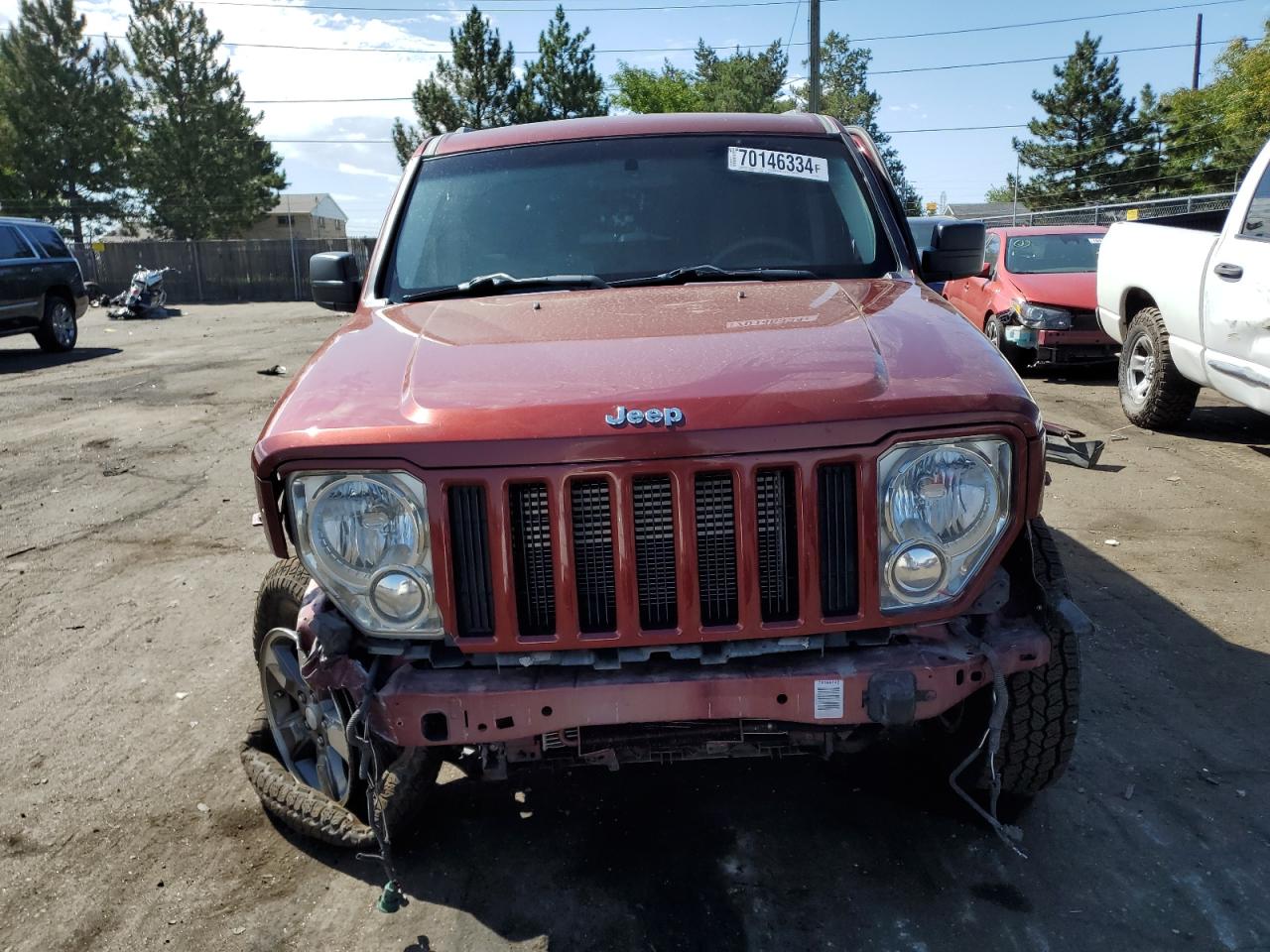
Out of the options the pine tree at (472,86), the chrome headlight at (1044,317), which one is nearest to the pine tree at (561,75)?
the pine tree at (472,86)

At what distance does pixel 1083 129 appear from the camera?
61.6 meters

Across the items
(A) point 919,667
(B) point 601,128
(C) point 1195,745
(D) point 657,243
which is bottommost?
(C) point 1195,745

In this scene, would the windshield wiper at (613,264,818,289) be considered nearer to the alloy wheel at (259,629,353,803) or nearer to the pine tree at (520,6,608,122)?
the alloy wheel at (259,629,353,803)

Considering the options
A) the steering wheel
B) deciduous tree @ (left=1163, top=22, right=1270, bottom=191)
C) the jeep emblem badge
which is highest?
deciduous tree @ (left=1163, top=22, right=1270, bottom=191)

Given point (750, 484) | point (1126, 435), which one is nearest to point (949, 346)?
point (750, 484)

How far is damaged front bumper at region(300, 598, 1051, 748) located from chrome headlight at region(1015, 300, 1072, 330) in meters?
9.40

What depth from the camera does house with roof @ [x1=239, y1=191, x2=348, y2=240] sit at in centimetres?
6827

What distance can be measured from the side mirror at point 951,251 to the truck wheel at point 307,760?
2448mm

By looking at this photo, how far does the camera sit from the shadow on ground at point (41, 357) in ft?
48.2

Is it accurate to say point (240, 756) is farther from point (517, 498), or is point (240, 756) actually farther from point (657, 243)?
point (657, 243)

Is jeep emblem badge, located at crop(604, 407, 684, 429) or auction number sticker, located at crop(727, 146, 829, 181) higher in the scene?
auction number sticker, located at crop(727, 146, 829, 181)

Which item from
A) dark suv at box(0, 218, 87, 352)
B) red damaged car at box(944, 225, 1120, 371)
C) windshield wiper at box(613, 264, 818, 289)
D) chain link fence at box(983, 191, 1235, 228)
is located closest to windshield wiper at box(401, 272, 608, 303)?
windshield wiper at box(613, 264, 818, 289)

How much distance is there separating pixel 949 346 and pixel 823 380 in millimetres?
433

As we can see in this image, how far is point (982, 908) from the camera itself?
8.66ft
